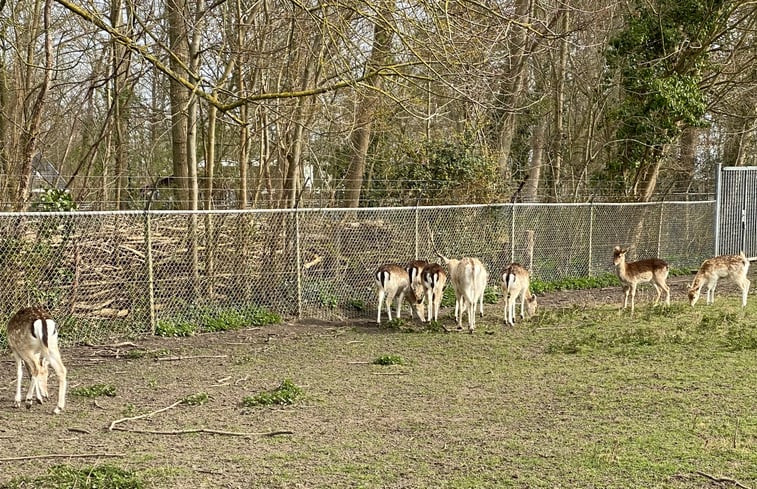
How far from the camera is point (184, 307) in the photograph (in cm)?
1183

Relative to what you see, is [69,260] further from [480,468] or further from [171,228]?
[480,468]

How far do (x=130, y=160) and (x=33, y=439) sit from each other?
19.1 metres

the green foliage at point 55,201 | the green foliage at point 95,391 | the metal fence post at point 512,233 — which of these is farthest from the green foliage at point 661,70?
the green foliage at point 95,391

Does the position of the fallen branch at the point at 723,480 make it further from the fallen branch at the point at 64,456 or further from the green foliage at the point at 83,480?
the fallen branch at the point at 64,456

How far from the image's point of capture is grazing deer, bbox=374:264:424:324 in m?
12.7

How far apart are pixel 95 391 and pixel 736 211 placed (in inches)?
737

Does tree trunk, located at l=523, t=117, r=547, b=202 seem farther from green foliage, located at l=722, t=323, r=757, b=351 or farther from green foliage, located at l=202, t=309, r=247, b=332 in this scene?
green foliage, located at l=202, t=309, r=247, b=332

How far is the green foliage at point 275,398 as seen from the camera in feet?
25.0

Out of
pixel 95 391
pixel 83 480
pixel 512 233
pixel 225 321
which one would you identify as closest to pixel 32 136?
pixel 225 321

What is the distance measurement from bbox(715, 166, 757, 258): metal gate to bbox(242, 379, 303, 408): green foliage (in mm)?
16279

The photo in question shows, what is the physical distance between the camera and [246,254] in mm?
12734

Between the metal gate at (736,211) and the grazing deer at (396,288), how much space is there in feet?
37.5

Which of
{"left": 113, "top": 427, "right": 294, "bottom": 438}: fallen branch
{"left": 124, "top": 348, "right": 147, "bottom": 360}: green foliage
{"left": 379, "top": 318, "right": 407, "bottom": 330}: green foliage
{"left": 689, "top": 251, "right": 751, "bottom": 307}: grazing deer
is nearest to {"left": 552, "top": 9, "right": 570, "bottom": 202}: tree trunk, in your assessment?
{"left": 689, "top": 251, "right": 751, "bottom": 307}: grazing deer

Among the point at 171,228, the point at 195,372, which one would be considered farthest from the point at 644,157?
the point at 195,372
